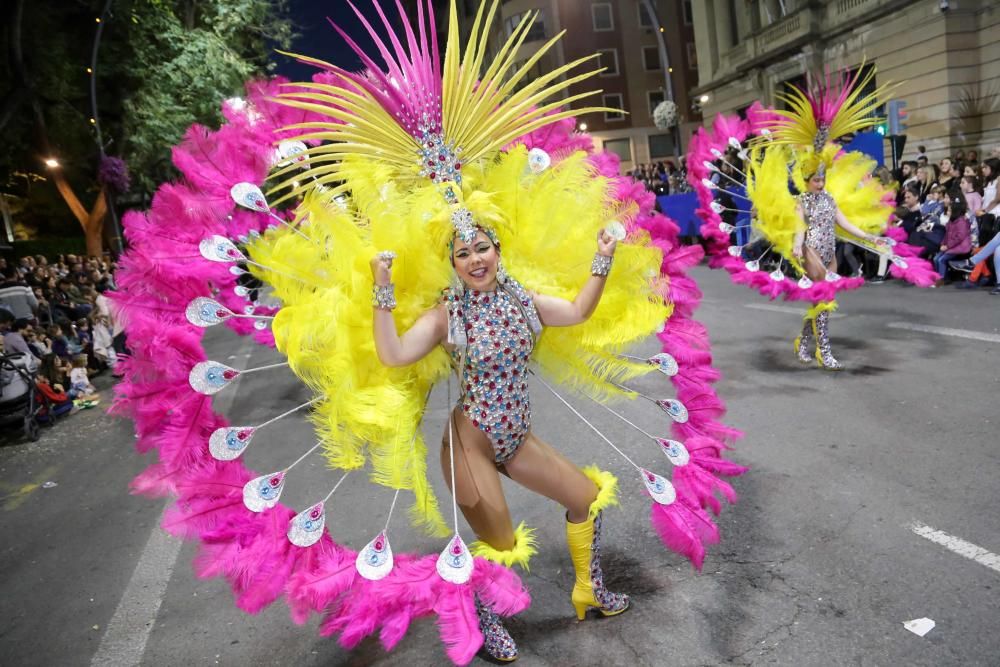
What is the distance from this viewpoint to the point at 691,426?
308cm

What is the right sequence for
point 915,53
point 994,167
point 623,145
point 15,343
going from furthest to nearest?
1. point 623,145
2. point 915,53
3. point 994,167
4. point 15,343

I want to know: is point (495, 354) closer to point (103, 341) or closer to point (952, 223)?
point (952, 223)

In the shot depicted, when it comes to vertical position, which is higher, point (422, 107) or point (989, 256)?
point (422, 107)

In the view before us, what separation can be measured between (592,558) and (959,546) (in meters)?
1.75

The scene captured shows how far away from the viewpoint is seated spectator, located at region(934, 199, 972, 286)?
9.14 metres

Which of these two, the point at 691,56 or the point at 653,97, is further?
the point at 691,56

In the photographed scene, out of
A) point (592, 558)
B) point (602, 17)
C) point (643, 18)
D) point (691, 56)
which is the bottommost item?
point (592, 558)

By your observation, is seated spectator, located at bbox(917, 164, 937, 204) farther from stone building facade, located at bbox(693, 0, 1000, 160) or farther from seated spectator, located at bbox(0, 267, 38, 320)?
seated spectator, located at bbox(0, 267, 38, 320)

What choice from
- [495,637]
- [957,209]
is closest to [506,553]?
[495,637]

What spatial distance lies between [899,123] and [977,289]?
18.0 feet

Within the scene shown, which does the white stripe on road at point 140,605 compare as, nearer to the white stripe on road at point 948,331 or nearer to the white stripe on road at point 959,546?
the white stripe on road at point 959,546

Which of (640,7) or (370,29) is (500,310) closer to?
(370,29)

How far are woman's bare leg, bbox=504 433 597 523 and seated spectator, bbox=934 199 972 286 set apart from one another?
8.82 m

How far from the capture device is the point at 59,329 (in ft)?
29.6
